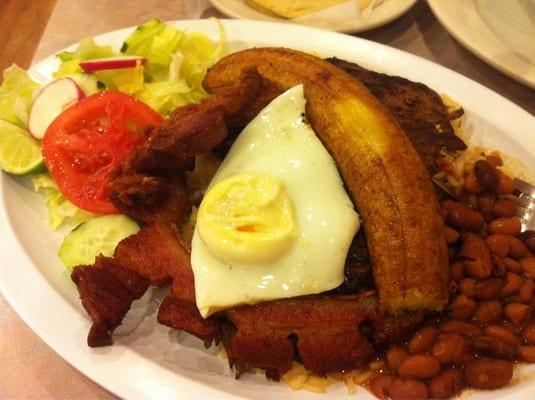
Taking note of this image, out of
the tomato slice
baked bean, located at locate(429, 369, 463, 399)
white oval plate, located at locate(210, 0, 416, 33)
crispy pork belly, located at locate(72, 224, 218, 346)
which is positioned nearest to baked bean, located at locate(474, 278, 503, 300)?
baked bean, located at locate(429, 369, 463, 399)

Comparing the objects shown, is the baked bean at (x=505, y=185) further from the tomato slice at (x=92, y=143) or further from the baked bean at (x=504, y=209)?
the tomato slice at (x=92, y=143)

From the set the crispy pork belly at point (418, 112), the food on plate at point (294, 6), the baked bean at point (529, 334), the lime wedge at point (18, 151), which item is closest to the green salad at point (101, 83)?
the lime wedge at point (18, 151)

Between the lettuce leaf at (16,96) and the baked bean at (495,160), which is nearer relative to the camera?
the baked bean at (495,160)

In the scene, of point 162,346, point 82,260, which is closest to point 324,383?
point 162,346

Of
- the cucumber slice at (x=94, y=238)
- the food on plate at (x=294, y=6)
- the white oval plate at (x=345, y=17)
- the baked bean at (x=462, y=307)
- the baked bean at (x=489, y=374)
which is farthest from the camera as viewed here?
the food on plate at (x=294, y=6)

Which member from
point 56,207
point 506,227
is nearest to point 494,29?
point 506,227
